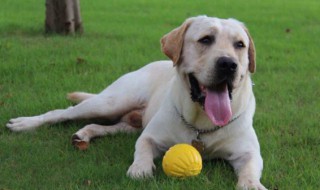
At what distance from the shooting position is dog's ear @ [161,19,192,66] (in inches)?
183

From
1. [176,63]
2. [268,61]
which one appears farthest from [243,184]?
[268,61]

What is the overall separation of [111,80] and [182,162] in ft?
11.7

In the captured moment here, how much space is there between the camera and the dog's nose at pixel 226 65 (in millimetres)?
4227

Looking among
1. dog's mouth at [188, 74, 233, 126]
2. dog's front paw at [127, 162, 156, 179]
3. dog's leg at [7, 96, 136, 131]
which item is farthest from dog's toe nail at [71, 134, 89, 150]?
dog's mouth at [188, 74, 233, 126]

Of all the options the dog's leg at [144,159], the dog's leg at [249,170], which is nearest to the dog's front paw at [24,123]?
the dog's leg at [144,159]

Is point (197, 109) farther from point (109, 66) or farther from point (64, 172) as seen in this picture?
point (109, 66)

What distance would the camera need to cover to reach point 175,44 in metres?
4.68

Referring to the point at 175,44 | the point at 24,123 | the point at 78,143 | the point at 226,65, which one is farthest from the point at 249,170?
the point at 24,123

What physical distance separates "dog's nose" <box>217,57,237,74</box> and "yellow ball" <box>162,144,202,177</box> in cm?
64

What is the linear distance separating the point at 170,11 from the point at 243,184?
1096 centimetres

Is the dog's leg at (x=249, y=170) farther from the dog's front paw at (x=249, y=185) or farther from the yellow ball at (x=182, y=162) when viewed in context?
the yellow ball at (x=182, y=162)

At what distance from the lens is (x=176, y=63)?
15.2ft

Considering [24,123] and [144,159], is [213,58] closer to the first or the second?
[144,159]

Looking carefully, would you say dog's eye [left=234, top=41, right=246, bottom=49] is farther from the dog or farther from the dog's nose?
the dog's nose
